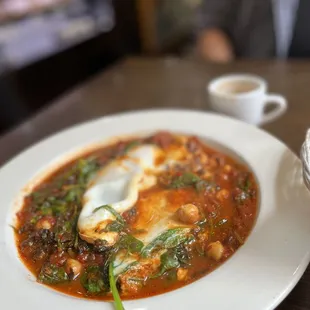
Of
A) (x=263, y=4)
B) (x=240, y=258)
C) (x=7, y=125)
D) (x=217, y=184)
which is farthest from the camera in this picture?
(x=7, y=125)

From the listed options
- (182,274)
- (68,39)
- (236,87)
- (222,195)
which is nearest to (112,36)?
(68,39)

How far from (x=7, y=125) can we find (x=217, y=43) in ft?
4.91

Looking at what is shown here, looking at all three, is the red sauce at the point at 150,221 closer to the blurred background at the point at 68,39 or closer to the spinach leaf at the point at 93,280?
the spinach leaf at the point at 93,280

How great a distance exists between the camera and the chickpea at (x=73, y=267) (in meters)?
0.90

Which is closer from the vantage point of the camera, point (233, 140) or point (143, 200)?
point (143, 200)

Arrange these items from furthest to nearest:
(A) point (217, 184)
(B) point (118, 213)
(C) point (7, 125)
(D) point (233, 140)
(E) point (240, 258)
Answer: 1. (C) point (7, 125)
2. (D) point (233, 140)
3. (A) point (217, 184)
4. (B) point (118, 213)
5. (E) point (240, 258)

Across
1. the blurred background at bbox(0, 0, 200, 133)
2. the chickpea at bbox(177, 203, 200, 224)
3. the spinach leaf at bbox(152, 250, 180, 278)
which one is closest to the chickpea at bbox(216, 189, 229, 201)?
the chickpea at bbox(177, 203, 200, 224)

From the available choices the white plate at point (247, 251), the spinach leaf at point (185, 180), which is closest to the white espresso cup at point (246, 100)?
the white plate at point (247, 251)

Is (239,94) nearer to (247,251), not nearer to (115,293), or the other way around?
(247,251)

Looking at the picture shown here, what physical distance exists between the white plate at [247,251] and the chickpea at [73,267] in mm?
64

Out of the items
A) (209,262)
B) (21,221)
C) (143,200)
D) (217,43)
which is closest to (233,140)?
(143,200)

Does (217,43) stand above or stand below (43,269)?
below

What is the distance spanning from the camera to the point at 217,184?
1.13 metres

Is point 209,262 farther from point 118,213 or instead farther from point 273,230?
point 118,213
